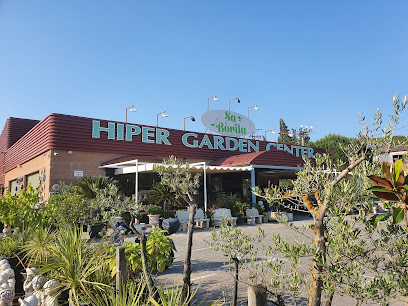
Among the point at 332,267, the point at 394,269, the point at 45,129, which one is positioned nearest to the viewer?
the point at 332,267

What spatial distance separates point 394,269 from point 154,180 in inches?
597

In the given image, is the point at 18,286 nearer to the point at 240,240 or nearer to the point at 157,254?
the point at 157,254

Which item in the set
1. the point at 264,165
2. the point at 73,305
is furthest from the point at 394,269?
the point at 264,165

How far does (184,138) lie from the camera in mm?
17531

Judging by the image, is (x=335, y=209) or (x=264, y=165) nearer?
(x=335, y=209)

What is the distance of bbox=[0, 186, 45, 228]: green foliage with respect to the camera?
20.9 feet

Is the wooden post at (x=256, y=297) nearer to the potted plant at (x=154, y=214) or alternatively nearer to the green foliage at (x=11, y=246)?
the green foliage at (x=11, y=246)

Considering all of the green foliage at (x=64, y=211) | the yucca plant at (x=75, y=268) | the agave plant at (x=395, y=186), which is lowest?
the yucca plant at (x=75, y=268)

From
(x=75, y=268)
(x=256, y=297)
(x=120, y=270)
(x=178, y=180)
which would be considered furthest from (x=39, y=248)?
(x=256, y=297)

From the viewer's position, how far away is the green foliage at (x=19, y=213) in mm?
6379

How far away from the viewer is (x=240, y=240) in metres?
2.73

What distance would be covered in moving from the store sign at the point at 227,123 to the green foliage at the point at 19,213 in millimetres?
13838

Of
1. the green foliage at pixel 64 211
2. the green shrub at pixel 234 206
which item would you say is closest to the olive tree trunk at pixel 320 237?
the green foliage at pixel 64 211

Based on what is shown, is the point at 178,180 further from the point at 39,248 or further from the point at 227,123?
the point at 227,123
